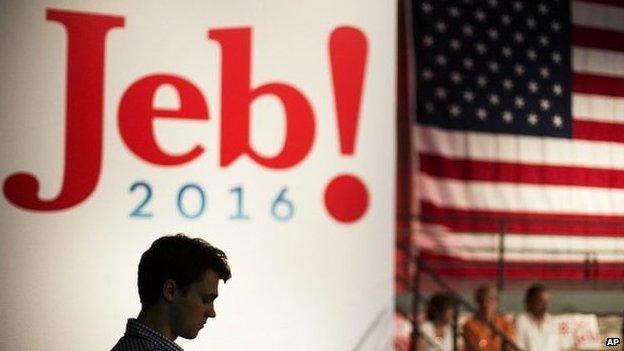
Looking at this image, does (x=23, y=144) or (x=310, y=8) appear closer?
(x=23, y=144)

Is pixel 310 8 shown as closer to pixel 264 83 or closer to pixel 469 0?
pixel 264 83

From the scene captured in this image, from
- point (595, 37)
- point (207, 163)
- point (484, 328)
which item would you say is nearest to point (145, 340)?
point (207, 163)

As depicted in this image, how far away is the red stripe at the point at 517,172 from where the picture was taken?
7.60m

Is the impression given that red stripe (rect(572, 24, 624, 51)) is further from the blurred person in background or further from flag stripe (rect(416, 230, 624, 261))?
the blurred person in background

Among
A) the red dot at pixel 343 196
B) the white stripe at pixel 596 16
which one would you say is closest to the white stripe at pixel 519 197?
the white stripe at pixel 596 16

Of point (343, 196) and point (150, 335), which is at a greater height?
point (343, 196)

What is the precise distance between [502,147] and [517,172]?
28 cm

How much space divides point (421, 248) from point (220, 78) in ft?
18.2

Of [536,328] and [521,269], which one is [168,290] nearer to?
[536,328]

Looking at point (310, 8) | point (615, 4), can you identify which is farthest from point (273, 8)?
point (615, 4)

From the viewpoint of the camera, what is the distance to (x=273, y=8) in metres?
3.16

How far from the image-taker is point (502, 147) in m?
7.99

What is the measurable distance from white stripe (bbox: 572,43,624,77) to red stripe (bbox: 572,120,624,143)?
1.49 feet

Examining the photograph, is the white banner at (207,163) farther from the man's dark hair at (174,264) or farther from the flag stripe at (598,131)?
the flag stripe at (598,131)
